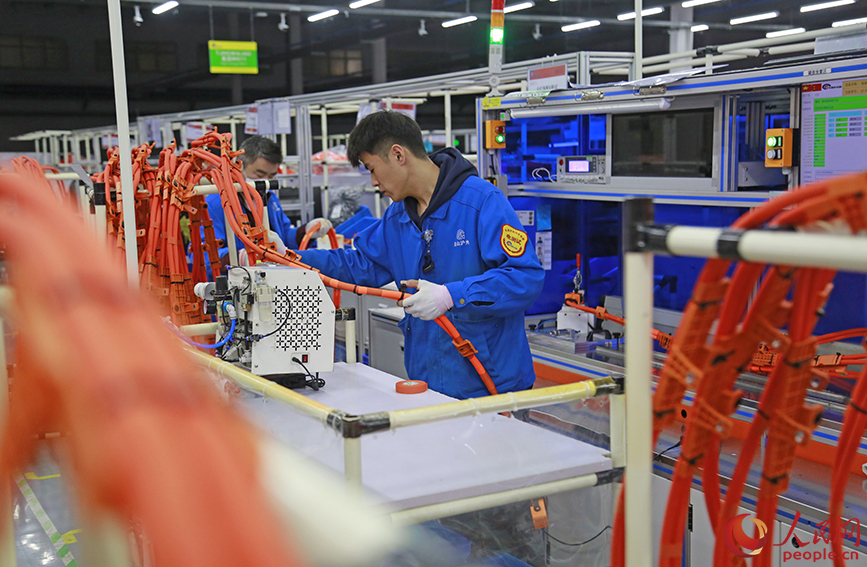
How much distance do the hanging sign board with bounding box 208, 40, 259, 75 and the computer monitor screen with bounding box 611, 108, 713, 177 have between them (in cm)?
1036

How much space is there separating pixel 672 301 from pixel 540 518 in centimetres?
256

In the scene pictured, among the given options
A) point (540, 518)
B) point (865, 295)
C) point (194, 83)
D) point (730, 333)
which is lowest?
point (540, 518)

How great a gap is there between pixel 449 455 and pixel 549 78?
3.01 m

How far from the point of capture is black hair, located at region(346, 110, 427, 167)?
9.52ft

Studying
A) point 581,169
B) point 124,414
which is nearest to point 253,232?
point 581,169

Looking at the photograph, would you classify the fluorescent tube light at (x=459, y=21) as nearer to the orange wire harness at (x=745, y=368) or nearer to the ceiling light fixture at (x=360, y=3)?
the ceiling light fixture at (x=360, y=3)

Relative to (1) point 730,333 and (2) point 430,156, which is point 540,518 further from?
(2) point 430,156

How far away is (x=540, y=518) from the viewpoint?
1.85 m

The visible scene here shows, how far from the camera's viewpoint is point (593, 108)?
3.99 meters

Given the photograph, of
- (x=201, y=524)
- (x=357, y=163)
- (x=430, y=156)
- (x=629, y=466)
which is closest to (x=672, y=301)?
(x=430, y=156)

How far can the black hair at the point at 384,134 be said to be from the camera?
2.90 metres

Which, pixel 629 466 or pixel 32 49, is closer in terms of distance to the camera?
pixel 629 466

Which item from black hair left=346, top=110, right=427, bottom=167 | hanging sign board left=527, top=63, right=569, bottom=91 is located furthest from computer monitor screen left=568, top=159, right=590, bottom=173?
black hair left=346, top=110, right=427, bottom=167

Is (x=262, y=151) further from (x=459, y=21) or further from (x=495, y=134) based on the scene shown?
(x=459, y=21)
